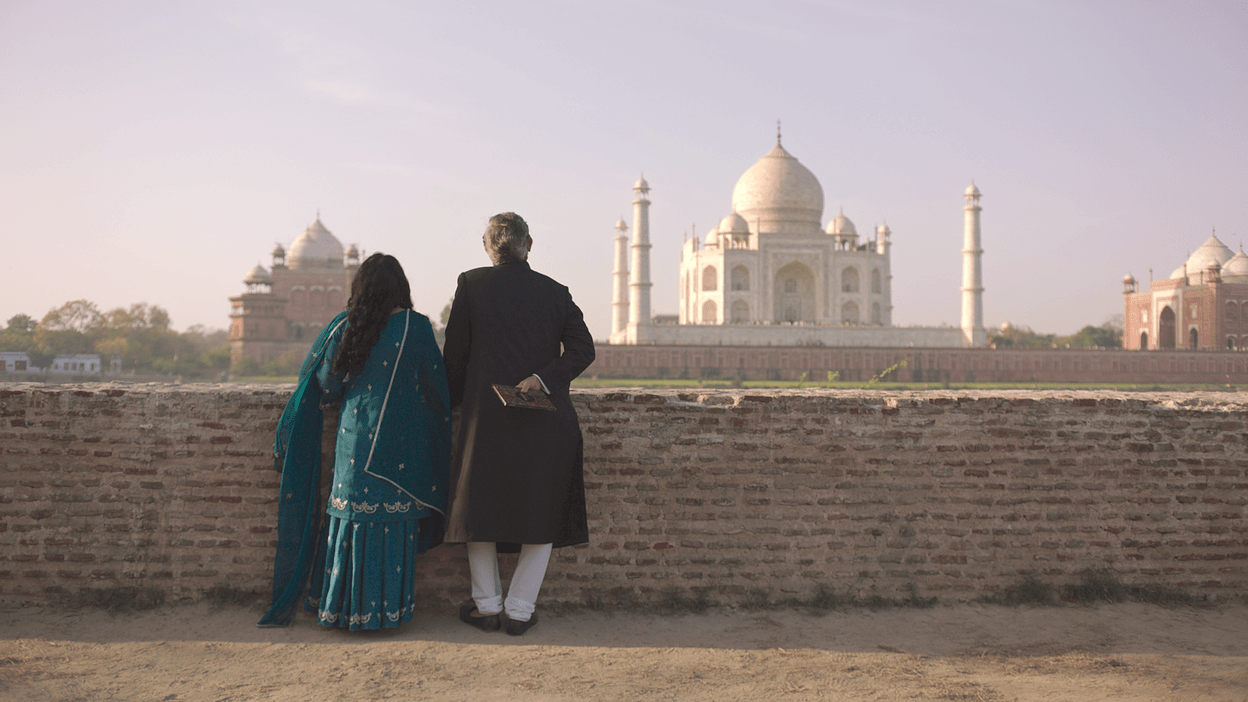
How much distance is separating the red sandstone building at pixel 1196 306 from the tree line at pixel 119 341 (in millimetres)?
37433

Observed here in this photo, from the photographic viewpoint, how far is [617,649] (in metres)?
2.47

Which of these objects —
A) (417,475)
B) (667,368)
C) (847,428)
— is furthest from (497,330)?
(667,368)

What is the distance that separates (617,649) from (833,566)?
90 centimetres

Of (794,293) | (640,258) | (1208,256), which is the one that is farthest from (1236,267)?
(640,258)

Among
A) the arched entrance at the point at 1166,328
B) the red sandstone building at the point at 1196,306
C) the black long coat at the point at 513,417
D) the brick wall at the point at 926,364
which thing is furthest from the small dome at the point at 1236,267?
the black long coat at the point at 513,417

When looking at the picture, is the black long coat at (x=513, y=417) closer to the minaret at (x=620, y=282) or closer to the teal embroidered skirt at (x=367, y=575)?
the teal embroidered skirt at (x=367, y=575)

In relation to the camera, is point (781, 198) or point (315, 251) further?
point (315, 251)

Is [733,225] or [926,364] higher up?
[733,225]

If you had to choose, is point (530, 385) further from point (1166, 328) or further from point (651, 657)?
point (1166, 328)

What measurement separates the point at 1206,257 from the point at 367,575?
43.2m

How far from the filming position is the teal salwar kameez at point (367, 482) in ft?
7.95

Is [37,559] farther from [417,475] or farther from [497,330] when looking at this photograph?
Result: [497,330]

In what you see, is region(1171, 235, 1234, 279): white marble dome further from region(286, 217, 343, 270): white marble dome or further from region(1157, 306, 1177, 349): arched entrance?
region(286, 217, 343, 270): white marble dome

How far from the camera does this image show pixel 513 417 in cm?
247
